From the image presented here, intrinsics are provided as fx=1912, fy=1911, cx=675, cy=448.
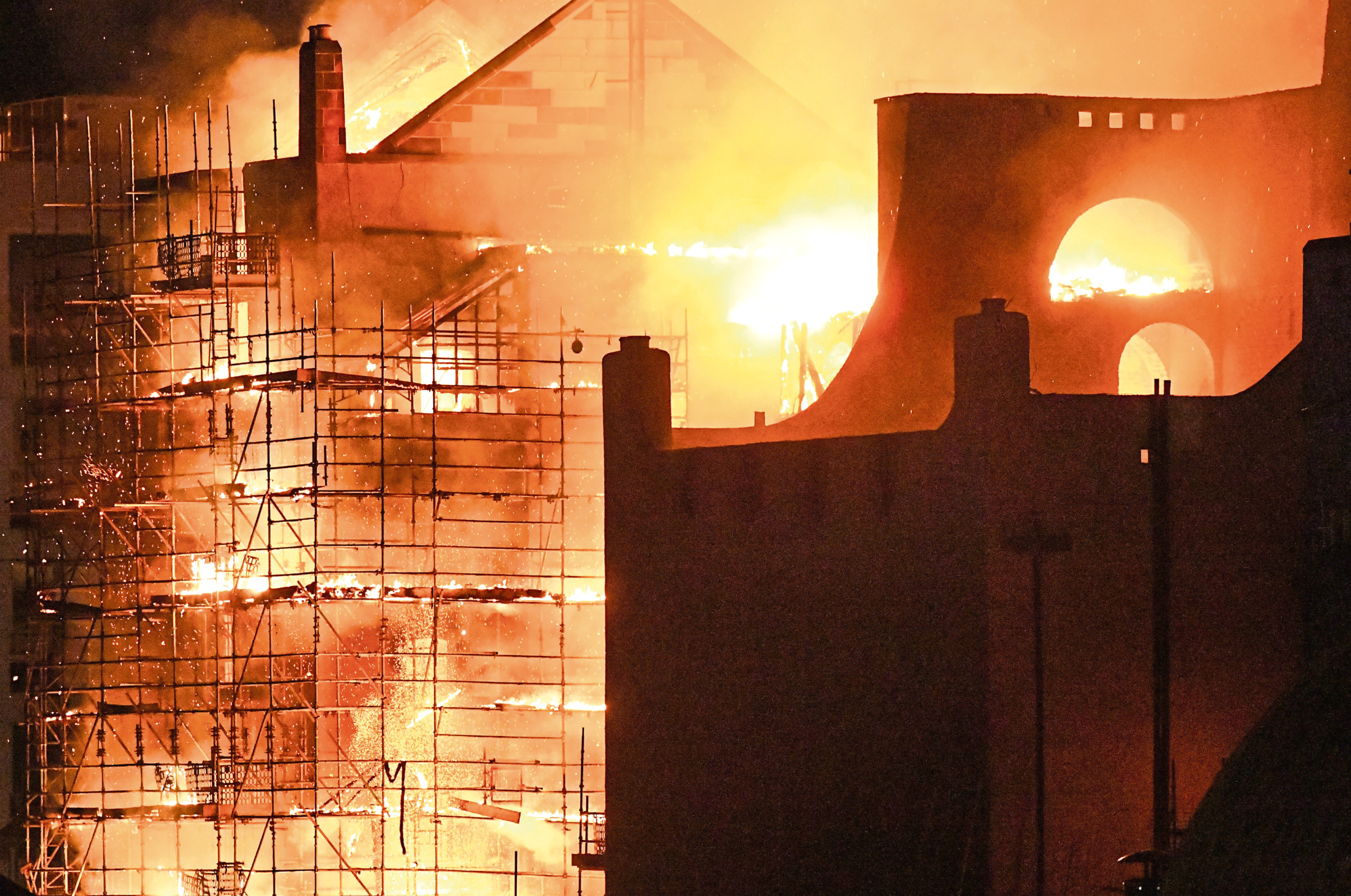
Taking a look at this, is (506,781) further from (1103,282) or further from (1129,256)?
(1129,256)

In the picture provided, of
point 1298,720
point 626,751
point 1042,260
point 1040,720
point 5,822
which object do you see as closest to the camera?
point 1298,720

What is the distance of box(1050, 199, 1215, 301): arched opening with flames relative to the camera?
844 inches

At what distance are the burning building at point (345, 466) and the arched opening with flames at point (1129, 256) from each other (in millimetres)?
3931

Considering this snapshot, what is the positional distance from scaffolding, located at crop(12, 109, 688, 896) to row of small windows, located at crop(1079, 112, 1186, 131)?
641 centimetres

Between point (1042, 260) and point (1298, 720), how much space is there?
23.9ft

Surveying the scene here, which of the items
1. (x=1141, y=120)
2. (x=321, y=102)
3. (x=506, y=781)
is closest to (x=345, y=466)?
(x=506, y=781)

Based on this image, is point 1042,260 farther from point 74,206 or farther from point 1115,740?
point 74,206

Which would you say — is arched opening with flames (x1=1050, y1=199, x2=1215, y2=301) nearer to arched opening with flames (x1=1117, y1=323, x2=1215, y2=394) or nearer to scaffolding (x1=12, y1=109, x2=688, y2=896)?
arched opening with flames (x1=1117, y1=323, x2=1215, y2=394)

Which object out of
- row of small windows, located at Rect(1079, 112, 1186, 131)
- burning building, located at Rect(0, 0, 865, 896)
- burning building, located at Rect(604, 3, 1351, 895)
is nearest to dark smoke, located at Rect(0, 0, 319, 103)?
burning building, located at Rect(0, 0, 865, 896)

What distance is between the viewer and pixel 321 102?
78.0ft

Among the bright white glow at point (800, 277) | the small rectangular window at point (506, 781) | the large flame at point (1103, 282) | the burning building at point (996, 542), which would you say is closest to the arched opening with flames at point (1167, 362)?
the large flame at point (1103, 282)

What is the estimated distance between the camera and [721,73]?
83.3 ft

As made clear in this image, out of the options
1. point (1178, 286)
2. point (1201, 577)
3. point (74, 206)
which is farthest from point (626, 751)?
point (74, 206)

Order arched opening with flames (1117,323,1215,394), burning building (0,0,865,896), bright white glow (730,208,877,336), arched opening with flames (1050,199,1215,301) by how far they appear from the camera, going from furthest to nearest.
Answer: bright white glow (730,208,877,336) → burning building (0,0,865,896) → arched opening with flames (1117,323,1215,394) → arched opening with flames (1050,199,1215,301)
